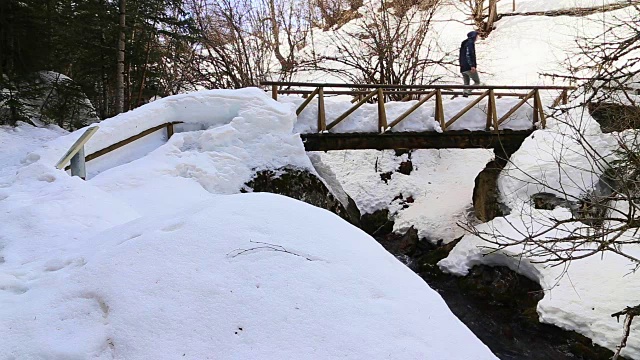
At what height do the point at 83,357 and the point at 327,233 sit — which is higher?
the point at 327,233

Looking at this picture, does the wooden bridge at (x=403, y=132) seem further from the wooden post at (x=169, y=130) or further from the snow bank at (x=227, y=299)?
the snow bank at (x=227, y=299)

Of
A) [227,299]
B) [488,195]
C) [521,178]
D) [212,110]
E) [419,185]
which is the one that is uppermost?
[212,110]

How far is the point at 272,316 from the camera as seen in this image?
2443mm

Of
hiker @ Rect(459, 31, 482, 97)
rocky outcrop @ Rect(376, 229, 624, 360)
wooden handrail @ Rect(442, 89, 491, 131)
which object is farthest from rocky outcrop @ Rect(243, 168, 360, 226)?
hiker @ Rect(459, 31, 482, 97)

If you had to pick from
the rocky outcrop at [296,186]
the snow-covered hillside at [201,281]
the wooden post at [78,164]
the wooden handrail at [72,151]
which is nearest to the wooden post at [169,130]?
the snow-covered hillside at [201,281]

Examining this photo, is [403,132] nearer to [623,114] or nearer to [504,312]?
[504,312]

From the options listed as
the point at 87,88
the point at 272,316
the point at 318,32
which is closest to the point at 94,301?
the point at 272,316

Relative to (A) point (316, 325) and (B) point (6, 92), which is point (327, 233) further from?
(B) point (6, 92)

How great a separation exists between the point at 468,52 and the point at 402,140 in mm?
4049

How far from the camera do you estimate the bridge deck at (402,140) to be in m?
9.75

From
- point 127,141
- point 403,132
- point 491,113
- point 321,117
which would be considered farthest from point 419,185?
point 127,141

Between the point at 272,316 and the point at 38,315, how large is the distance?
1.35 meters

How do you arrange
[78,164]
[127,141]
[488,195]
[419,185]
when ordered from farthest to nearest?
[419,185]
[488,195]
[127,141]
[78,164]

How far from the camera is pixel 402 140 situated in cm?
1004
